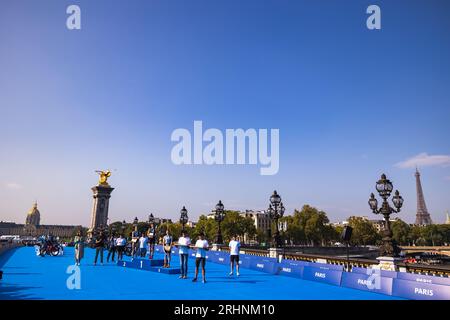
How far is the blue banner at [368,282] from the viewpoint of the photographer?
10.6 metres

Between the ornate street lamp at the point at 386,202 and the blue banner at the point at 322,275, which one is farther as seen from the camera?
the ornate street lamp at the point at 386,202

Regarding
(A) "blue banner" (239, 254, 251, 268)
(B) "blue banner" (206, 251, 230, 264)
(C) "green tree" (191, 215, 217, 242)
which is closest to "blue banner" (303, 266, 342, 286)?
(A) "blue banner" (239, 254, 251, 268)

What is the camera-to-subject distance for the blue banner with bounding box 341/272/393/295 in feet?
34.9

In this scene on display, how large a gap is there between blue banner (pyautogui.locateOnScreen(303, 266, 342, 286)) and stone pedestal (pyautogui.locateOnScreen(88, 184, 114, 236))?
195 ft

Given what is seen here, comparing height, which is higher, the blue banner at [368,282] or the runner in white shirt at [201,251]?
the runner in white shirt at [201,251]

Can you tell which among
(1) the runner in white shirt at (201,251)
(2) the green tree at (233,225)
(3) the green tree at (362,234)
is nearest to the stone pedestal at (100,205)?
(2) the green tree at (233,225)

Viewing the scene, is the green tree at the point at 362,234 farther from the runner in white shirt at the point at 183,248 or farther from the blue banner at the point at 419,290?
the runner in white shirt at the point at 183,248

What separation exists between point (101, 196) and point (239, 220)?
137 feet

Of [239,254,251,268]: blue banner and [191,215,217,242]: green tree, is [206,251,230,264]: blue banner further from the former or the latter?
[191,215,217,242]: green tree

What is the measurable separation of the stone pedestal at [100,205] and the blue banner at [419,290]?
64106 millimetres
